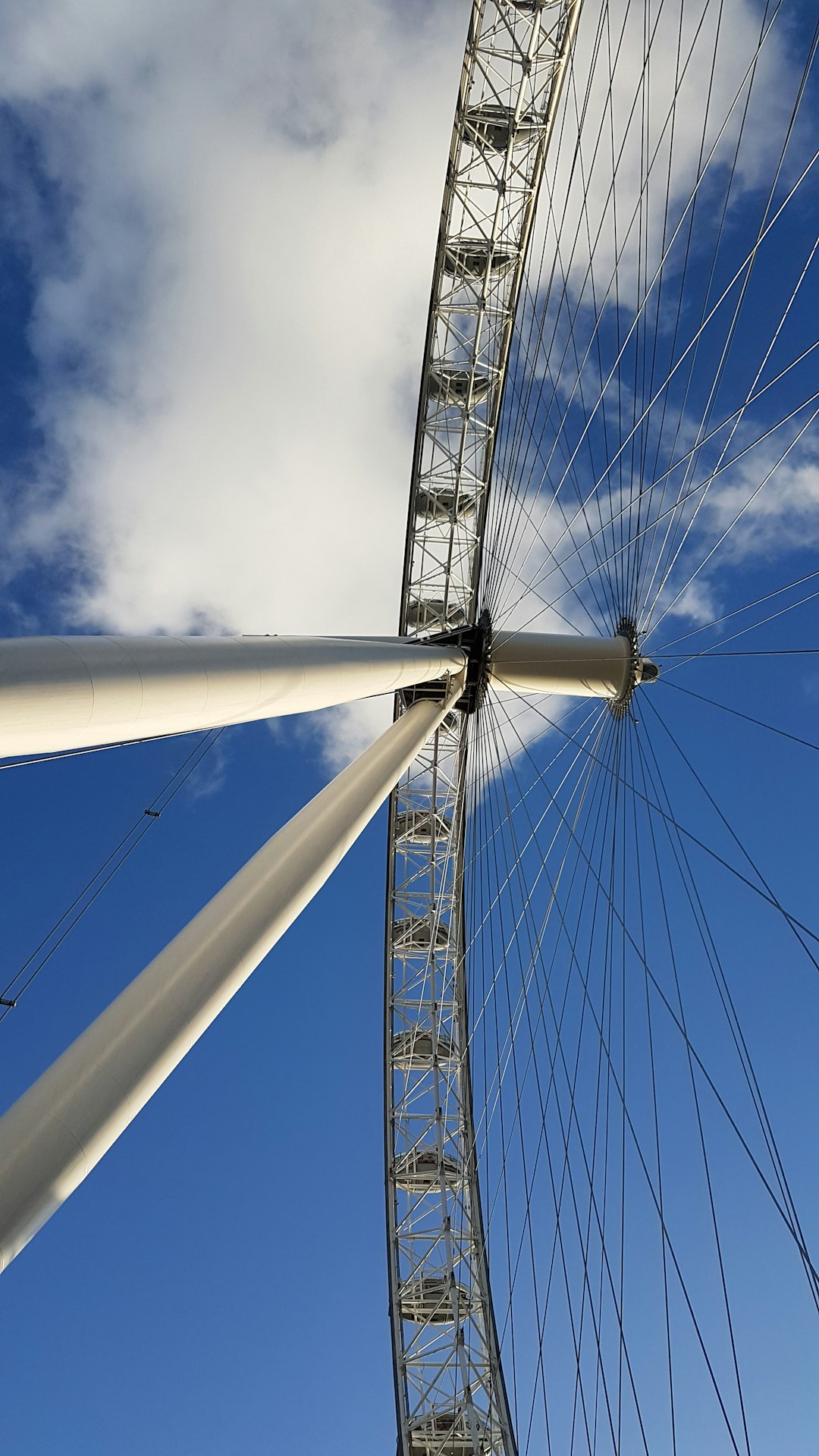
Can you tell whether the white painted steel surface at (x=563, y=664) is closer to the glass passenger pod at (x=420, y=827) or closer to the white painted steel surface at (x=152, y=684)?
the white painted steel surface at (x=152, y=684)

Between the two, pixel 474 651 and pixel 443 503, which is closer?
pixel 474 651

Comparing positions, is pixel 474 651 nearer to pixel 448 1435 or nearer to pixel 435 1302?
pixel 435 1302

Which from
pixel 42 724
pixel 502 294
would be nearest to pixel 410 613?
pixel 502 294

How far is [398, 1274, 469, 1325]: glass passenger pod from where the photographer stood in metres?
25.3

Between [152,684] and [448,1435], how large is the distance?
2399 cm

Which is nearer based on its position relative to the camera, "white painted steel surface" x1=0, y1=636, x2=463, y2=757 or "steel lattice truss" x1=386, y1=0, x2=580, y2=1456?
"white painted steel surface" x1=0, y1=636, x2=463, y2=757

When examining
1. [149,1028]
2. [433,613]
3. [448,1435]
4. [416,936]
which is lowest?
[149,1028]

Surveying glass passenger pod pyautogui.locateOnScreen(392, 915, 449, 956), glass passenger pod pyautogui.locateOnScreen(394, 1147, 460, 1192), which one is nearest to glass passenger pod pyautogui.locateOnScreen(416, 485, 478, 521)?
glass passenger pod pyautogui.locateOnScreen(392, 915, 449, 956)

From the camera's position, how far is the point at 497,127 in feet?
73.4

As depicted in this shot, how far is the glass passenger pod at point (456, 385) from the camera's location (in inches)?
1001

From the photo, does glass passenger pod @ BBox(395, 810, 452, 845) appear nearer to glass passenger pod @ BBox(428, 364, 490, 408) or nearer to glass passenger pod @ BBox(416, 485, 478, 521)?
glass passenger pod @ BBox(416, 485, 478, 521)

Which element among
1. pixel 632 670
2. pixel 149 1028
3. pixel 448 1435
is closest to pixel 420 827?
pixel 632 670

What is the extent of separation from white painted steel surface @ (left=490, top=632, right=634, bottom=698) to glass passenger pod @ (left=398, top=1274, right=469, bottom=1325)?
16.3 metres

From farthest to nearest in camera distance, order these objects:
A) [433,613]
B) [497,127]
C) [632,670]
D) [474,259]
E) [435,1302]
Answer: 1. [433,613]
2. [435,1302]
3. [474,259]
4. [497,127]
5. [632,670]
